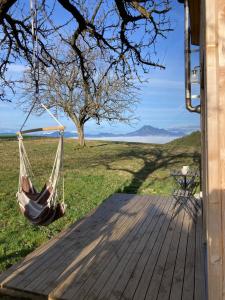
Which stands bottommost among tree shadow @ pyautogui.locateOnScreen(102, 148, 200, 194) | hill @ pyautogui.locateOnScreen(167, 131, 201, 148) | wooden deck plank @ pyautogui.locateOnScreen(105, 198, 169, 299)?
tree shadow @ pyautogui.locateOnScreen(102, 148, 200, 194)

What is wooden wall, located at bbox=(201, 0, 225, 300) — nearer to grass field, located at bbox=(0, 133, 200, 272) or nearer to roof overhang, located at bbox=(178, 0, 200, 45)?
roof overhang, located at bbox=(178, 0, 200, 45)

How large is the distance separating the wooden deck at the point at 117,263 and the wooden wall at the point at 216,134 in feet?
3.16

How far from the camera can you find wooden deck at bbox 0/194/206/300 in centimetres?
337

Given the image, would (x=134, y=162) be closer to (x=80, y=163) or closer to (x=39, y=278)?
(x=80, y=163)

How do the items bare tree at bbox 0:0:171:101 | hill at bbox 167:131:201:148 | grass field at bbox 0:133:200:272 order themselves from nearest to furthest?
grass field at bbox 0:133:200:272 → bare tree at bbox 0:0:171:101 → hill at bbox 167:131:201:148

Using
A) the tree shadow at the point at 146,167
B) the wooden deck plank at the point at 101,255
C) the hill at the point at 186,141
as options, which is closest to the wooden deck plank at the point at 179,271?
the wooden deck plank at the point at 101,255

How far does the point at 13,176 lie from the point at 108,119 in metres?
9.87

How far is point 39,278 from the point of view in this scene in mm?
3623

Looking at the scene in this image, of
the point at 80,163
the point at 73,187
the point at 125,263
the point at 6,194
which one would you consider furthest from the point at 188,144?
the point at 125,263

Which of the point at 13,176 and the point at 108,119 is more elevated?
the point at 108,119

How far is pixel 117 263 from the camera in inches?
159

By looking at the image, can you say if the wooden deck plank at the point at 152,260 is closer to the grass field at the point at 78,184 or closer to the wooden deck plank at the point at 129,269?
the wooden deck plank at the point at 129,269

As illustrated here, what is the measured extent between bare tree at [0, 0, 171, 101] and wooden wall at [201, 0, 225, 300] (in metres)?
4.19

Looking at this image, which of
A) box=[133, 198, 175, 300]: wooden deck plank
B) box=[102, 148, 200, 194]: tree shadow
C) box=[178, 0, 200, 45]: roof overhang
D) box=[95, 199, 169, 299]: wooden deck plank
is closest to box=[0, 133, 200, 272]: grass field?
box=[102, 148, 200, 194]: tree shadow
